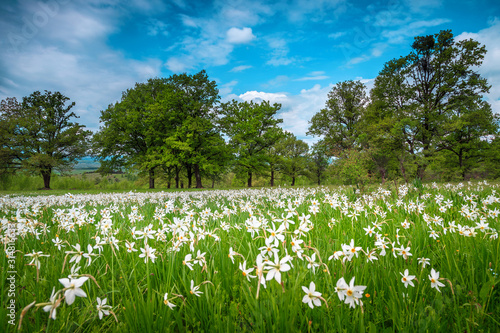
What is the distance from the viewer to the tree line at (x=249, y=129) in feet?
85.0

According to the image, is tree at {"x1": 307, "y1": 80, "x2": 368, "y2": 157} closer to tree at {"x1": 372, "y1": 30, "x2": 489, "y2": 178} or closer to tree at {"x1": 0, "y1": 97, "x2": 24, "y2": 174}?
tree at {"x1": 372, "y1": 30, "x2": 489, "y2": 178}

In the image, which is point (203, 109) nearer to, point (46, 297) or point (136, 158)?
point (136, 158)

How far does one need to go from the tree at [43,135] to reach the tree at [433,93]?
144ft

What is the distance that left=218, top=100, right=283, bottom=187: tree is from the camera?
99.2 feet

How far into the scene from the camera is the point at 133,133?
30250 mm

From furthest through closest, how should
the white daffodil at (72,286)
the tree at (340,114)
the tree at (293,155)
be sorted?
the tree at (293,155)
the tree at (340,114)
the white daffodil at (72,286)

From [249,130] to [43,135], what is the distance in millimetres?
30496

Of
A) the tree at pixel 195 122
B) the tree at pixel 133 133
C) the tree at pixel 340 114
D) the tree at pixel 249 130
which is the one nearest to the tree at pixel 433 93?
the tree at pixel 340 114

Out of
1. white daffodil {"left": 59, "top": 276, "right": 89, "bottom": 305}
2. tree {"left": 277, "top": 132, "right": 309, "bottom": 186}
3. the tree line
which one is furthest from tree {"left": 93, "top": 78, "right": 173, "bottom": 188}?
white daffodil {"left": 59, "top": 276, "right": 89, "bottom": 305}

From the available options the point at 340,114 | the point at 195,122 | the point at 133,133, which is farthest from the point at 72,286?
the point at 340,114

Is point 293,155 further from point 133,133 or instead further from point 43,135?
point 43,135

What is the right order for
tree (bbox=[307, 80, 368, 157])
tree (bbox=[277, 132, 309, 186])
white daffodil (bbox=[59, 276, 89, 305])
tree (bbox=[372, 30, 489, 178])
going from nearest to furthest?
white daffodil (bbox=[59, 276, 89, 305]) → tree (bbox=[372, 30, 489, 178]) → tree (bbox=[307, 80, 368, 157]) → tree (bbox=[277, 132, 309, 186])

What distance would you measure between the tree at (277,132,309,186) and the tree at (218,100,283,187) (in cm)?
790

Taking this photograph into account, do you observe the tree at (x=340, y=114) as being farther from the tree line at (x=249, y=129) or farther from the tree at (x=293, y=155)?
the tree at (x=293, y=155)
